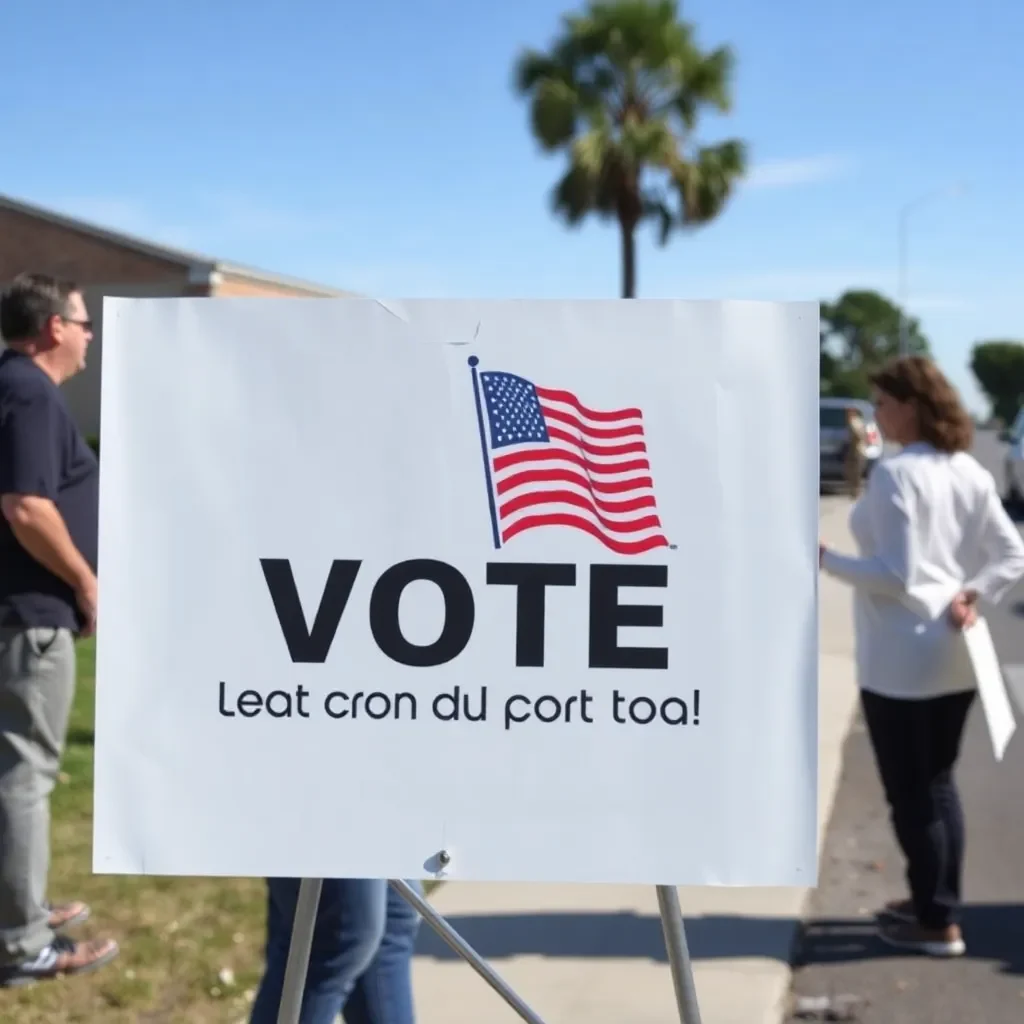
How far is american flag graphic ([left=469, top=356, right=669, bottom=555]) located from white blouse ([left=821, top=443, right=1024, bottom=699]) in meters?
1.94

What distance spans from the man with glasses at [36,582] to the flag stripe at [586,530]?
1.94m

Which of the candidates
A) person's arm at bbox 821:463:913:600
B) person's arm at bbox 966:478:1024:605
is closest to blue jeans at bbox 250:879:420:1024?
person's arm at bbox 821:463:913:600

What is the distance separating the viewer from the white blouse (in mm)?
3811

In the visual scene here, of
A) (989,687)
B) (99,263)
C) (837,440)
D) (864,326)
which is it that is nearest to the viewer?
(989,687)

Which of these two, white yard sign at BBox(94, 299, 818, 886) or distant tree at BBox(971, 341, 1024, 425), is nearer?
white yard sign at BBox(94, 299, 818, 886)

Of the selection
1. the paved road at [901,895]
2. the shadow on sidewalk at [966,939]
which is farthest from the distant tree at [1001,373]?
the shadow on sidewalk at [966,939]

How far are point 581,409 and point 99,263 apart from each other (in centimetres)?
2693

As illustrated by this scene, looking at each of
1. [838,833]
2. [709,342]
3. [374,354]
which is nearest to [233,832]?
[374,354]

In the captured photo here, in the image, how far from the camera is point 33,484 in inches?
137

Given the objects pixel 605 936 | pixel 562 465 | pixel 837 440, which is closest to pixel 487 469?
pixel 562 465

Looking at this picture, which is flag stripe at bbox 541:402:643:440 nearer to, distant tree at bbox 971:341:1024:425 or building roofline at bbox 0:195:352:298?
building roofline at bbox 0:195:352:298

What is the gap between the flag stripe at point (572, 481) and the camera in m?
1.95

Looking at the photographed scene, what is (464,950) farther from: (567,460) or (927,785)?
(927,785)

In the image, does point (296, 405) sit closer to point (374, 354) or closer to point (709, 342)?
point (374, 354)
